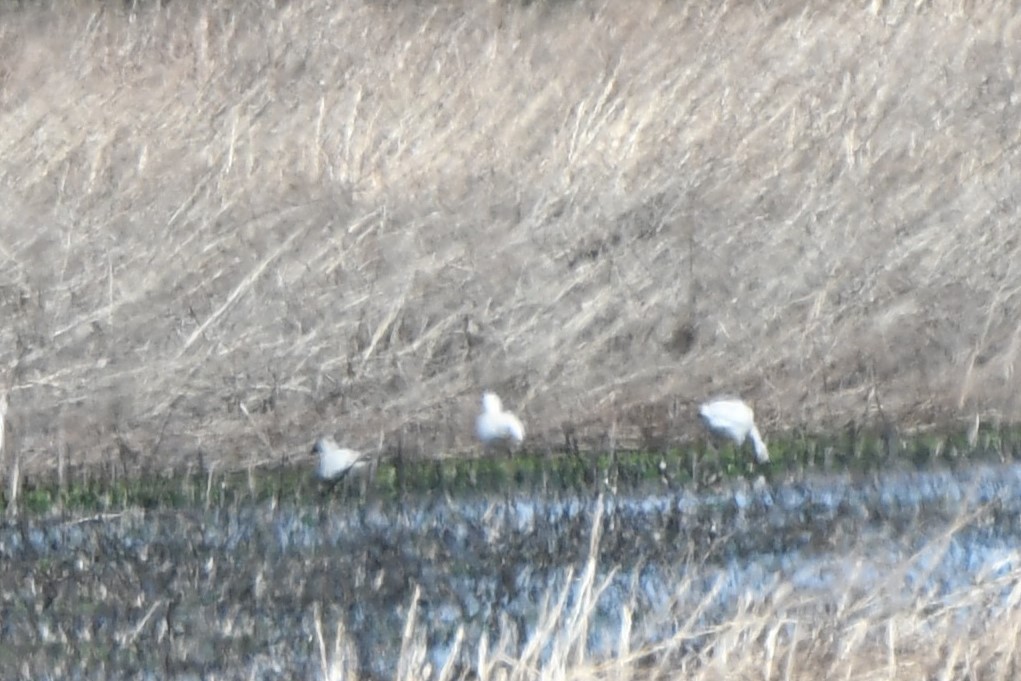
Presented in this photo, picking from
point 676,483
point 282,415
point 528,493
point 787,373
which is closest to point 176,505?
point 282,415

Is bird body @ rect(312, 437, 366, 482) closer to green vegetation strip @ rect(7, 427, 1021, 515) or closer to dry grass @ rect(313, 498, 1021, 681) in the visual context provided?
green vegetation strip @ rect(7, 427, 1021, 515)

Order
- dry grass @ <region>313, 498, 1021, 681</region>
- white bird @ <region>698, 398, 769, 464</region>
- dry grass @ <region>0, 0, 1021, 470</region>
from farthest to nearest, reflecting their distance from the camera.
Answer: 1. dry grass @ <region>0, 0, 1021, 470</region>
2. white bird @ <region>698, 398, 769, 464</region>
3. dry grass @ <region>313, 498, 1021, 681</region>

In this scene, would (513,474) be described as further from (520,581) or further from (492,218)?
(492,218)

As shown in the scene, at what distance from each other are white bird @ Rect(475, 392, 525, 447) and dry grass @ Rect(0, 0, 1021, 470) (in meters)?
0.08

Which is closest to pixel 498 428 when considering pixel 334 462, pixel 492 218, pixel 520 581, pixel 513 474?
pixel 513 474

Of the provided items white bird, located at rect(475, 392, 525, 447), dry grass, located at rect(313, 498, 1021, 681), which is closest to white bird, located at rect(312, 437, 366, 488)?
white bird, located at rect(475, 392, 525, 447)

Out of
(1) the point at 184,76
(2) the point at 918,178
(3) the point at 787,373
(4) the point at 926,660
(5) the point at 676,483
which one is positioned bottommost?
(4) the point at 926,660

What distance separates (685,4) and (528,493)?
3583mm

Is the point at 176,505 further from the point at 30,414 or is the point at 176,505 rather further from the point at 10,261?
the point at 10,261

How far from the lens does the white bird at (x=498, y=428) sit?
4465mm

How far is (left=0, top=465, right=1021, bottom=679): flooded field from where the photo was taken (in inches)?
131

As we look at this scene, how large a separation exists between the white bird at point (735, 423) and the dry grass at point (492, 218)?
0.15 meters

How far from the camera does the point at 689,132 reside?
605cm

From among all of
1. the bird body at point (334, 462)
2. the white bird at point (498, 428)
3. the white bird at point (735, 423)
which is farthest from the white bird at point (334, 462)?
the white bird at point (735, 423)
